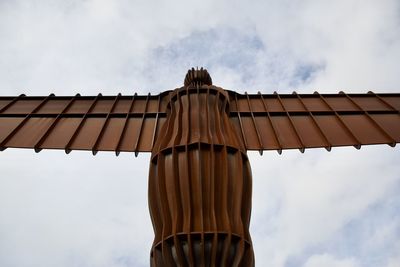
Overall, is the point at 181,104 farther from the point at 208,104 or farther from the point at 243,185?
the point at 243,185

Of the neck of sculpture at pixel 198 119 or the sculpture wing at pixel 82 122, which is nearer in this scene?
the neck of sculpture at pixel 198 119

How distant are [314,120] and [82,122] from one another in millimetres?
6091

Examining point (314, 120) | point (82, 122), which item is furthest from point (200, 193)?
point (82, 122)

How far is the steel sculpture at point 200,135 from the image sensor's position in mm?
8992

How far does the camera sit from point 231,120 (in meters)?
12.6

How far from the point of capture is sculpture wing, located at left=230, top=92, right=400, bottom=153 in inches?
476

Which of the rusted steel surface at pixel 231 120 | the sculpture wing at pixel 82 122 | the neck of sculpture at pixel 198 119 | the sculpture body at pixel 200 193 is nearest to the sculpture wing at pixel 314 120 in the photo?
the rusted steel surface at pixel 231 120

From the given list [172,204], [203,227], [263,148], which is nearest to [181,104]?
[263,148]

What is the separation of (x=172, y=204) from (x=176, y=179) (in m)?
0.53

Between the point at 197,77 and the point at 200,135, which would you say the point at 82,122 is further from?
the point at 200,135

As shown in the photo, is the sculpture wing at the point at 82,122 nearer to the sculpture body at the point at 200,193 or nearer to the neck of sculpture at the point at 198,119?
the neck of sculpture at the point at 198,119

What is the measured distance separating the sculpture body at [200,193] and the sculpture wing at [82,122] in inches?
59.0

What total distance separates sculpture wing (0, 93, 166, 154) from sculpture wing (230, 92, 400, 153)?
240 cm

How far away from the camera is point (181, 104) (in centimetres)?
1172
